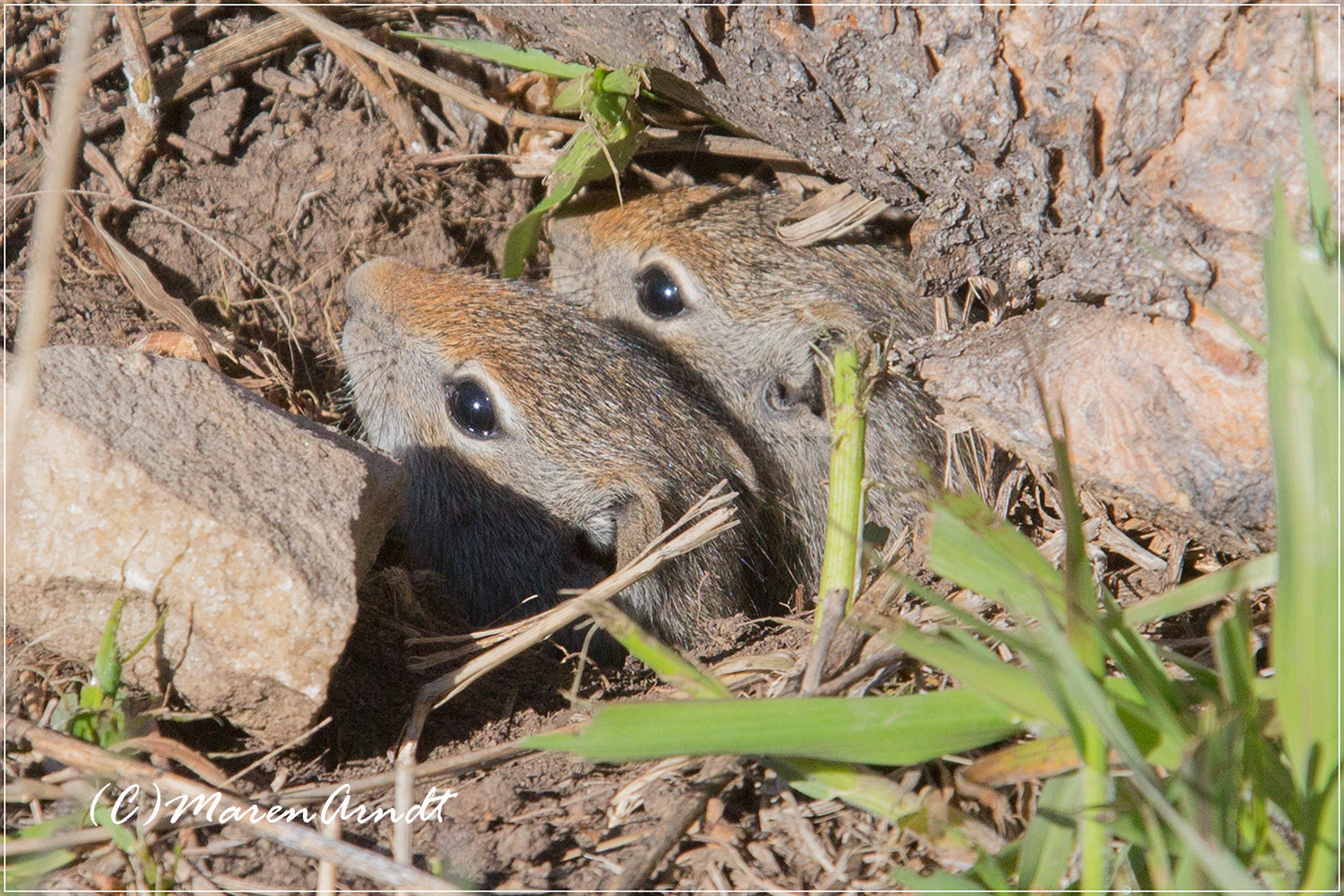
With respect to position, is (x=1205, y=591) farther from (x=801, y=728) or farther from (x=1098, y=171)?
(x=1098, y=171)

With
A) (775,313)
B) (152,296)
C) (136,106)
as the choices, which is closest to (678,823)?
(775,313)

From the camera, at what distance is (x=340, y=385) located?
437cm

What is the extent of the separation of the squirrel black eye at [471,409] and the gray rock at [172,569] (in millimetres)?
1346

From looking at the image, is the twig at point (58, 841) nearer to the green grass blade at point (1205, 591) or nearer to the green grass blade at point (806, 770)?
the green grass blade at point (806, 770)

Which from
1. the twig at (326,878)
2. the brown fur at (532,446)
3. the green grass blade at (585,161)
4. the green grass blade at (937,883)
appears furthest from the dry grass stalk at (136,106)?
the green grass blade at (937,883)

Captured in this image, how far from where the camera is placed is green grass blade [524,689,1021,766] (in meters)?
1.85

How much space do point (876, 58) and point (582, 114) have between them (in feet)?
4.66

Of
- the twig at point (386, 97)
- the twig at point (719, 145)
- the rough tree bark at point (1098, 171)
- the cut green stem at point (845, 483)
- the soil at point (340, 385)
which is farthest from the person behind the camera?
the twig at point (719, 145)

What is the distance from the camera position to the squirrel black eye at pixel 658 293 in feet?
14.8

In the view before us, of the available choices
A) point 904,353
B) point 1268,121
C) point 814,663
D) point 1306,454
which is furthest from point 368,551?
point 1268,121

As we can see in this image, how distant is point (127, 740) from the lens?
7.56 feet

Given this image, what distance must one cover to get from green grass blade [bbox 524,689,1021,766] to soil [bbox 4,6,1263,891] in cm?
28

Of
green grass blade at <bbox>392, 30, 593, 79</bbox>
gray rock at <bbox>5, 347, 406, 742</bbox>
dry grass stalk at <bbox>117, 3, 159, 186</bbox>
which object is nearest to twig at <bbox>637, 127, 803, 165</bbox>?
green grass blade at <bbox>392, 30, 593, 79</bbox>

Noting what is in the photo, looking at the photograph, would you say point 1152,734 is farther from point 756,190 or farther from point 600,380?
point 756,190
